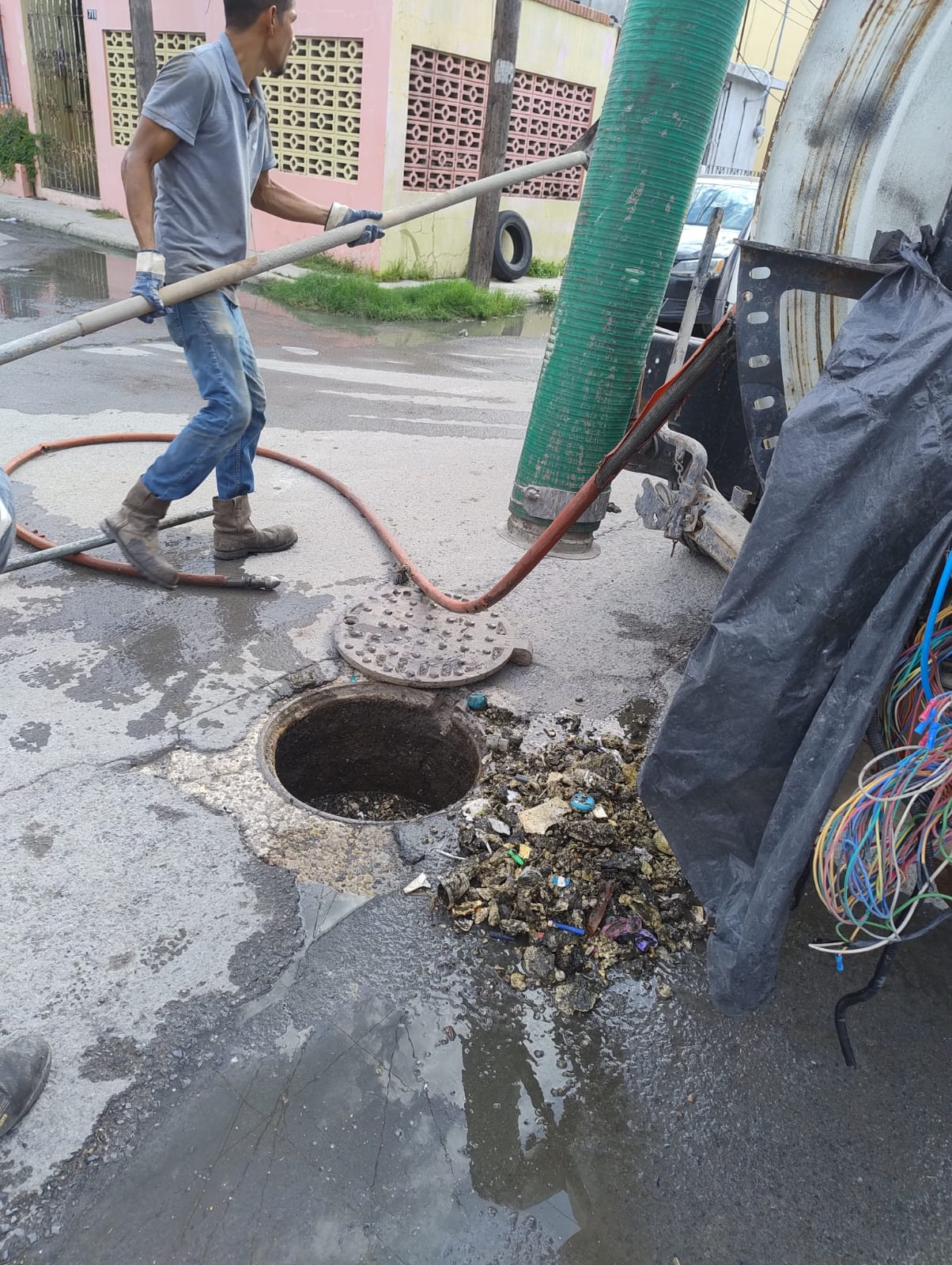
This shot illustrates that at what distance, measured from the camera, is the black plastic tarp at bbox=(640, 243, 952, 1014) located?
63.1 inches

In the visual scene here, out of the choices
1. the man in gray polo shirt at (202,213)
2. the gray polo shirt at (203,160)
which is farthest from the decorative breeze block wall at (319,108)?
the gray polo shirt at (203,160)

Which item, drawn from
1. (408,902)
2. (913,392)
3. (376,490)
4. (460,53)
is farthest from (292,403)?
(460,53)

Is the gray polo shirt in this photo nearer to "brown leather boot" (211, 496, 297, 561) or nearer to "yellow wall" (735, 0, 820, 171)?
"brown leather boot" (211, 496, 297, 561)

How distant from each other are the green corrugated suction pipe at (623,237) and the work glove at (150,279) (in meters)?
1.68

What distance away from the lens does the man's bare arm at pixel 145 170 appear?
122 inches

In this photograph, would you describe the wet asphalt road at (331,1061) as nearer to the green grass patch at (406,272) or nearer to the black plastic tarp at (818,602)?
the black plastic tarp at (818,602)

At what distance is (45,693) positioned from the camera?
2900mm

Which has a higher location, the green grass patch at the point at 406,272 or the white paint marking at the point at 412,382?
the green grass patch at the point at 406,272

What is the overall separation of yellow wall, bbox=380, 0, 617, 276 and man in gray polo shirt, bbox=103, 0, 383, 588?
Result: 6.07 m

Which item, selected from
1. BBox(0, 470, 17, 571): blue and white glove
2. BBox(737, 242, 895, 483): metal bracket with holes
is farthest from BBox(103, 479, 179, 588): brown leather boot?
BBox(737, 242, 895, 483): metal bracket with holes

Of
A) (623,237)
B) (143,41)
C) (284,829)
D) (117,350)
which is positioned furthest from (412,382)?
(143,41)

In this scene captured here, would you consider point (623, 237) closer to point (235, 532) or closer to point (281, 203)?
point (281, 203)

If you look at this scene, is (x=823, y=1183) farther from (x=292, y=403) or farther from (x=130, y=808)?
(x=292, y=403)

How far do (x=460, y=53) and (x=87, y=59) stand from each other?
730 cm
